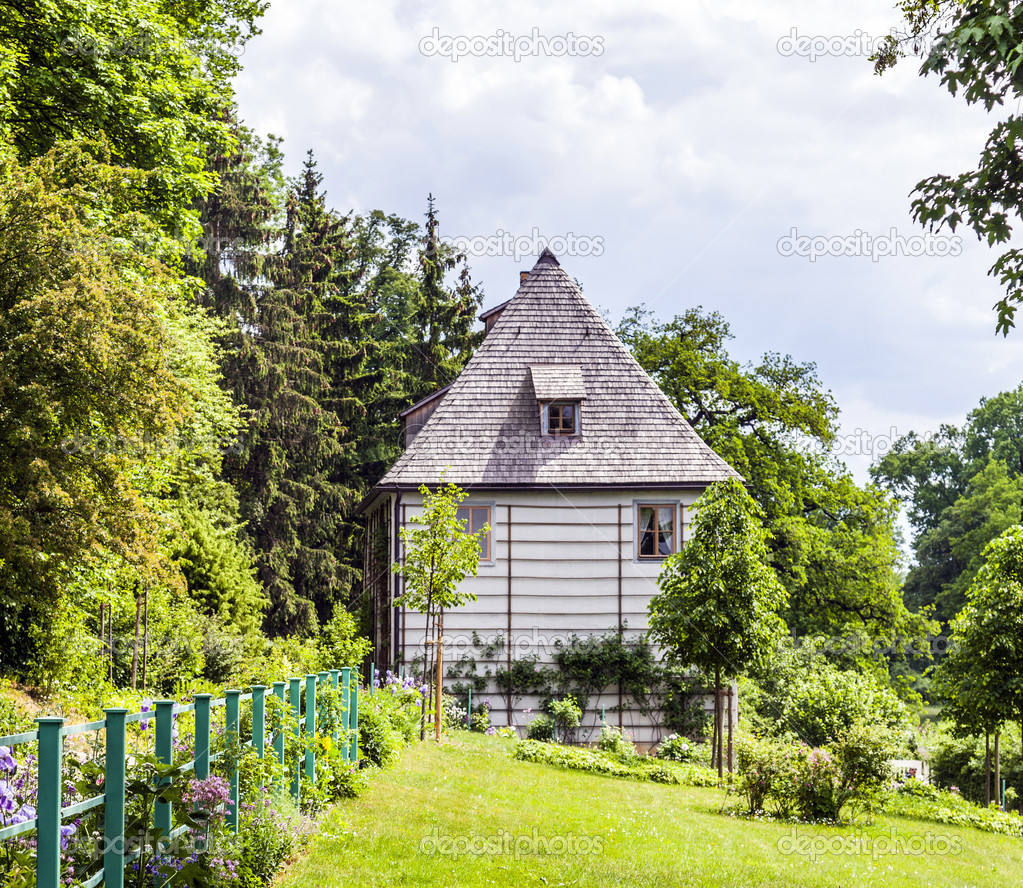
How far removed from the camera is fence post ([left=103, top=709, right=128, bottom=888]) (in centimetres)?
457

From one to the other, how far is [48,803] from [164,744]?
1.43 meters

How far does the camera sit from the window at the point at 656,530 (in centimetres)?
2130

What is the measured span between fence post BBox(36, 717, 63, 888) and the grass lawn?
2700 millimetres

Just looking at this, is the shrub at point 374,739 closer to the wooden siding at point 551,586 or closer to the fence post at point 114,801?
the fence post at point 114,801

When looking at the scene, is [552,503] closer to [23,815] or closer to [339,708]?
[339,708]

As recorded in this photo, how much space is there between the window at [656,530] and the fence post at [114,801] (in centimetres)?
1723

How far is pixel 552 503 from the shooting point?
21.3m

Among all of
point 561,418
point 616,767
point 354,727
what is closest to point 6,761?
point 354,727

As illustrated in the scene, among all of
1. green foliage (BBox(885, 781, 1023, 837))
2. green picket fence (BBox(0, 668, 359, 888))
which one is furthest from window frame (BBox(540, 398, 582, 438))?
green picket fence (BBox(0, 668, 359, 888))

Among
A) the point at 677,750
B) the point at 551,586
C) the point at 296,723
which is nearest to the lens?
the point at 296,723

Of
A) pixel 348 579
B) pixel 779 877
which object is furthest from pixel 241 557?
pixel 779 877

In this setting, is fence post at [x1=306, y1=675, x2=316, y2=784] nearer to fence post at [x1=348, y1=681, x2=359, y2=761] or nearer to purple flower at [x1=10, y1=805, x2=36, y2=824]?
fence post at [x1=348, y1=681, x2=359, y2=761]

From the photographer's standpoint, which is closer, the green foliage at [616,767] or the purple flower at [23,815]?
the purple flower at [23,815]

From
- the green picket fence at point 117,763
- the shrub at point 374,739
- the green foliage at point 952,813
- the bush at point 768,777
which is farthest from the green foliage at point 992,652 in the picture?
the green picket fence at point 117,763
